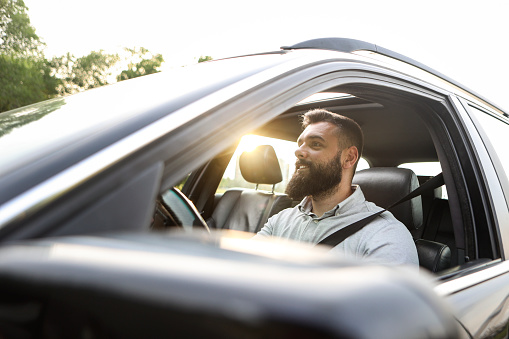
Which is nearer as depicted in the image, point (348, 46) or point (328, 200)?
point (348, 46)

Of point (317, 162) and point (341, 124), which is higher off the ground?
point (341, 124)

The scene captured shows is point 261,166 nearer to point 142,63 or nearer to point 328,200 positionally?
point 328,200

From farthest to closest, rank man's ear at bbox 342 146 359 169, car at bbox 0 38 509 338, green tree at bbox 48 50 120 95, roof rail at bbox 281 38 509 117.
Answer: green tree at bbox 48 50 120 95, man's ear at bbox 342 146 359 169, roof rail at bbox 281 38 509 117, car at bbox 0 38 509 338

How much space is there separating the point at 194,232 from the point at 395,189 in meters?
2.54

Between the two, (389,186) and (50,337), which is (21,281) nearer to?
(50,337)

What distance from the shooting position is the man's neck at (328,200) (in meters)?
3.05

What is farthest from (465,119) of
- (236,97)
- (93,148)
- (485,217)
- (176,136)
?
(93,148)

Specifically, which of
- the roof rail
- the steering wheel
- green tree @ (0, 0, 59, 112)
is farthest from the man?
green tree @ (0, 0, 59, 112)

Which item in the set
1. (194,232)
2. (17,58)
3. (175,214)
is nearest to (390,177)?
(175,214)

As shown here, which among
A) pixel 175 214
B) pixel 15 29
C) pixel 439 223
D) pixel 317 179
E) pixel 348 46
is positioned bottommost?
pixel 439 223

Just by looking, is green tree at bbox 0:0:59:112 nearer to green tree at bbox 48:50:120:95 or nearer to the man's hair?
green tree at bbox 48:50:120:95

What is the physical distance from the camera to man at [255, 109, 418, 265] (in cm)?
279

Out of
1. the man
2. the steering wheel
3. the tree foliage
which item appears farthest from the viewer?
the tree foliage

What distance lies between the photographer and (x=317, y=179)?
3.00m
